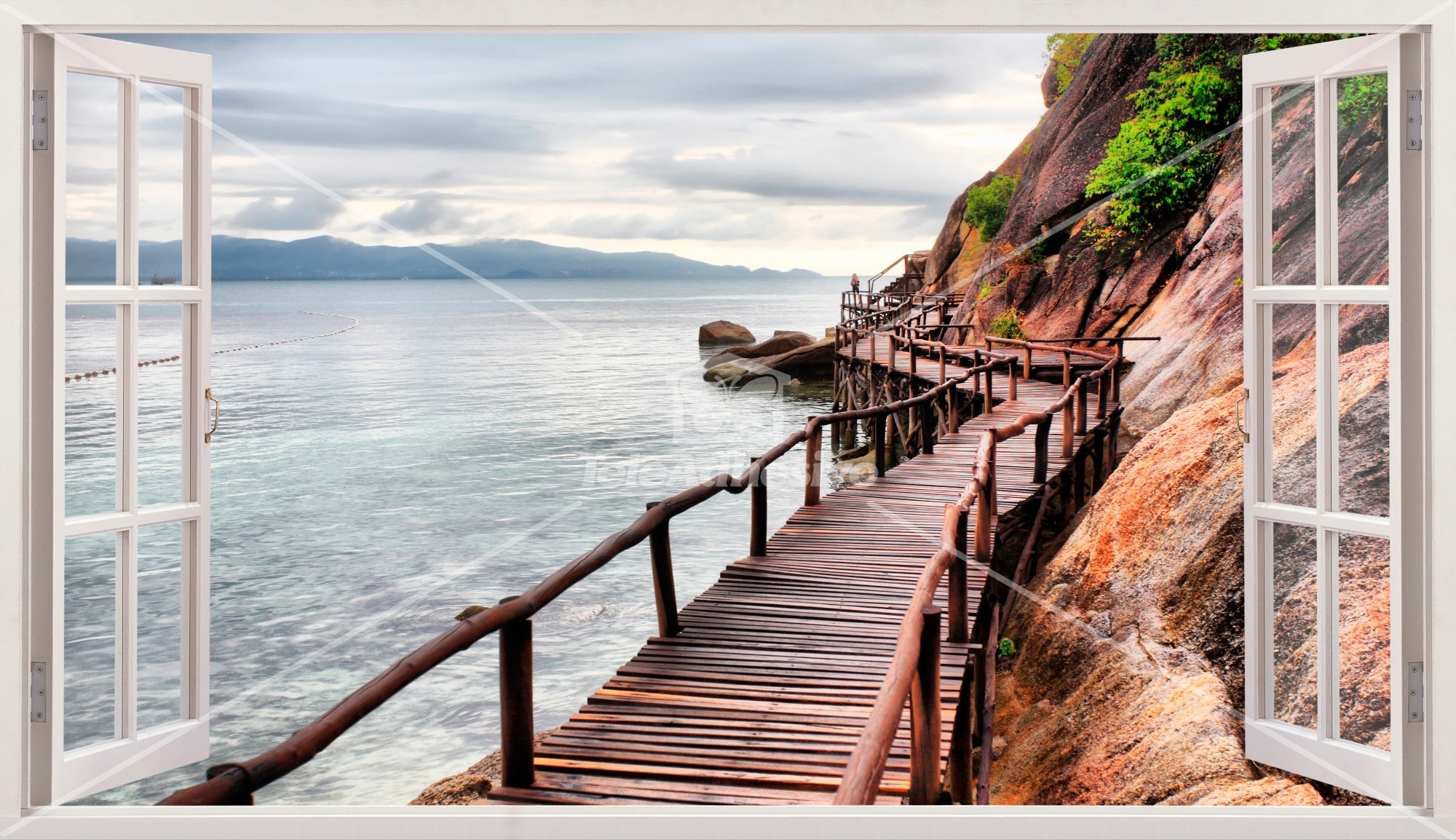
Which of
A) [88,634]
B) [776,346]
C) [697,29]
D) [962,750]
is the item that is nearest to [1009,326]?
[88,634]

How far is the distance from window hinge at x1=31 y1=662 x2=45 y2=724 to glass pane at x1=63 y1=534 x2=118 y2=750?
7.17 m

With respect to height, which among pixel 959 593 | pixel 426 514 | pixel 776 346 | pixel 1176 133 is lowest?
pixel 426 514

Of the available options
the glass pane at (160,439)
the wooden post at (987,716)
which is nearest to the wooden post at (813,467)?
the wooden post at (987,716)

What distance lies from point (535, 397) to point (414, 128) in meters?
35.1

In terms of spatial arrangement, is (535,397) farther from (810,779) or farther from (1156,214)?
(810,779)

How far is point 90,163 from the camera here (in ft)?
10.4

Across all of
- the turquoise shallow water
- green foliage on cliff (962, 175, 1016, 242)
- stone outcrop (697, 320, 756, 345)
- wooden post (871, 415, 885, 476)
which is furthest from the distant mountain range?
wooden post (871, 415, 885, 476)

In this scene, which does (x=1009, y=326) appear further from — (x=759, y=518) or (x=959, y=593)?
(x=959, y=593)

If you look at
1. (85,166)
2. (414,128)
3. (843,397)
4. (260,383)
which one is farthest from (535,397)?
(85,166)

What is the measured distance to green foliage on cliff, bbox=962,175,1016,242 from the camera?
90.8 ft

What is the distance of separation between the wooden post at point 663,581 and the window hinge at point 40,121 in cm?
254

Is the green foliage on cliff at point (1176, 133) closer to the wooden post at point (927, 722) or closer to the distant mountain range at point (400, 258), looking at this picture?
the wooden post at point (927, 722)

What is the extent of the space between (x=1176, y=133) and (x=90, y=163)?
16.5m

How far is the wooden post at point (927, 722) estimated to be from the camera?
9.78ft
